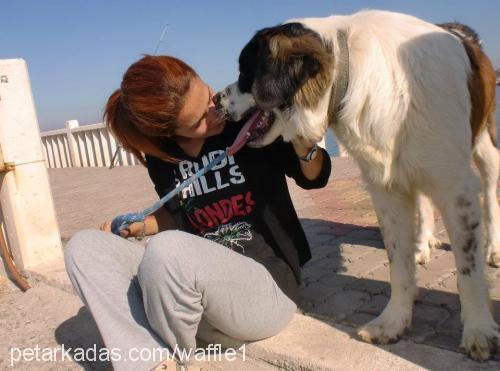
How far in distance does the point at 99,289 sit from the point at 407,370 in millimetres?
1387

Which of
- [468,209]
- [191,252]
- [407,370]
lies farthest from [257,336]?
[468,209]

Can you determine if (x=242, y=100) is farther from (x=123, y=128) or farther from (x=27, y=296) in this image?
(x=27, y=296)

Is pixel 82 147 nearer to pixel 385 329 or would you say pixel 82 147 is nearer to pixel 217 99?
pixel 217 99

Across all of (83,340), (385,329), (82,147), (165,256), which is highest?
(165,256)

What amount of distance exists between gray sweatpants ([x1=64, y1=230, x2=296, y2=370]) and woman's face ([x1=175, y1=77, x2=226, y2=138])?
0.60 m

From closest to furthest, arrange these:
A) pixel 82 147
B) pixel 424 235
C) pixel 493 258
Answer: pixel 493 258 < pixel 424 235 < pixel 82 147

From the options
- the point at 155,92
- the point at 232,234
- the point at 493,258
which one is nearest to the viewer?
the point at 155,92

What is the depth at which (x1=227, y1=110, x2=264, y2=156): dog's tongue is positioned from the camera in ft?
7.46

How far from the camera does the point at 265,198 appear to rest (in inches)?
95.4

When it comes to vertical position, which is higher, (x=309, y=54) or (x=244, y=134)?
(x=309, y=54)

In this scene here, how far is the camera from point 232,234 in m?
2.41

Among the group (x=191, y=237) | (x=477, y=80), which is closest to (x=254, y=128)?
(x=191, y=237)

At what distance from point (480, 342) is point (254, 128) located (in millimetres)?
1323

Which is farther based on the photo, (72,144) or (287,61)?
(72,144)
